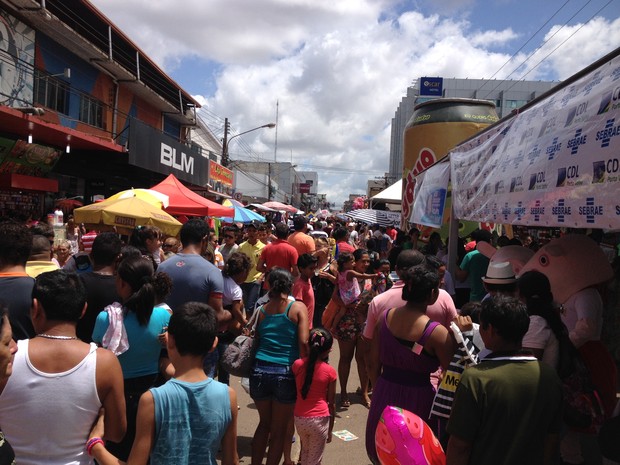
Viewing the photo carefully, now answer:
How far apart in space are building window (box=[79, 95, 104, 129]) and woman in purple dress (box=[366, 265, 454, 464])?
15.1m

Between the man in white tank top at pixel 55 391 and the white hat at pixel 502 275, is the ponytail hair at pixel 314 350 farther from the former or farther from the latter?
the man in white tank top at pixel 55 391

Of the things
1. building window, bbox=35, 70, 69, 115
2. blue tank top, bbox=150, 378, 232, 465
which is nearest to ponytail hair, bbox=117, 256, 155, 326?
blue tank top, bbox=150, 378, 232, 465

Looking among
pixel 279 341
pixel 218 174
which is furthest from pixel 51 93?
pixel 279 341

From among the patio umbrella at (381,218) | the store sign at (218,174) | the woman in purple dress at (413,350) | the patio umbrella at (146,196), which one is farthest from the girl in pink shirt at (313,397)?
the store sign at (218,174)

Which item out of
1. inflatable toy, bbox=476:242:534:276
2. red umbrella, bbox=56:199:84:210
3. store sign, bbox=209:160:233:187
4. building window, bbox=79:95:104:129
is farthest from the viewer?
store sign, bbox=209:160:233:187

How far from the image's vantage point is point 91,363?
2.08m

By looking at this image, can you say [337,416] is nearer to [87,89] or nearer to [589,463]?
[589,463]

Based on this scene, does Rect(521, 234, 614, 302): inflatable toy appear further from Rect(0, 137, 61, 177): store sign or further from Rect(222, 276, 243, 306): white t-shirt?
Rect(0, 137, 61, 177): store sign

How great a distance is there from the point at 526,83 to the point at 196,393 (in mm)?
73957

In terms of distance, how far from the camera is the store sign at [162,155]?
13.9m

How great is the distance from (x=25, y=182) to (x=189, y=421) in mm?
12297

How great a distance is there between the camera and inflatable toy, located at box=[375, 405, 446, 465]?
2340 millimetres

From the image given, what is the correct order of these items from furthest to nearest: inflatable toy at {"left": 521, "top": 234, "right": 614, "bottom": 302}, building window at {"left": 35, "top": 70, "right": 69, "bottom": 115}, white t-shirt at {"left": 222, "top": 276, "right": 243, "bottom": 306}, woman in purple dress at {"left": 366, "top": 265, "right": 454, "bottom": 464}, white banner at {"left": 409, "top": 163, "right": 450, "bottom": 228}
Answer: building window at {"left": 35, "top": 70, "right": 69, "bottom": 115}
white banner at {"left": 409, "top": 163, "right": 450, "bottom": 228}
white t-shirt at {"left": 222, "top": 276, "right": 243, "bottom": 306}
inflatable toy at {"left": 521, "top": 234, "right": 614, "bottom": 302}
woman in purple dress at {"left": 366, "top": 265, "right": 454, "bottom": 464}

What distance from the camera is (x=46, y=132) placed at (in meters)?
11.1
